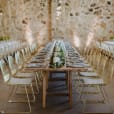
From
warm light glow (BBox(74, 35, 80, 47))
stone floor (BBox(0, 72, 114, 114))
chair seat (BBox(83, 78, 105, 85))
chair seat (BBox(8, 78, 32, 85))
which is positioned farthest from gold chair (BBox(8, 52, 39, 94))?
warm light glow (BBox(74, 35, 80, 47))

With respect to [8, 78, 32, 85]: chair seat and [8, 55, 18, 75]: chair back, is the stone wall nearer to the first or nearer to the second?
[8, 55, 18, 75]: chair back

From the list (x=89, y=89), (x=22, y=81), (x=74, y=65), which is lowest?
(x=89, y=89)

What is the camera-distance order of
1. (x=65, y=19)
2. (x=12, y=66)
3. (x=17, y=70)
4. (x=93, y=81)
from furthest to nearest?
(x=65, y=19), (x=17, y=70), (x=12, y=66), (x=93, y=81)

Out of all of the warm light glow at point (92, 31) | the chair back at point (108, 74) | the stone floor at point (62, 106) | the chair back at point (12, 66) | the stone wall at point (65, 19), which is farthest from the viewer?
the warm light glow at point (92, 31)

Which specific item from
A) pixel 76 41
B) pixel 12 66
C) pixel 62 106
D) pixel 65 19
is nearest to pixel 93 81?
pixel 62 106

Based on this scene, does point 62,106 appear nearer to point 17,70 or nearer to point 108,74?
point 108,74

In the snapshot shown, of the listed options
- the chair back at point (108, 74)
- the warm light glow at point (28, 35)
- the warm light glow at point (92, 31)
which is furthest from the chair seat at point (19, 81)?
the warm light glow at point (92, 31)

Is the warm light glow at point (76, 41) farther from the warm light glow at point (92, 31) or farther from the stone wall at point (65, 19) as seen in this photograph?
the warm light glow at point (92, 31)

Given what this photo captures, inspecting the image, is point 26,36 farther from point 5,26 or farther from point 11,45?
point 11,45

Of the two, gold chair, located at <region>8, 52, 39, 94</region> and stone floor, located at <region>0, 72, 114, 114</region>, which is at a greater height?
gold chair, located at <region>8, 52, 39, 94</region>

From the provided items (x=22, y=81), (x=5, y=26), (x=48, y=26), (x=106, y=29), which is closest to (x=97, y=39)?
(x=106, y=29)

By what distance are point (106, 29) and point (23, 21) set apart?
11.4 ft

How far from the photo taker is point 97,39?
10820mm

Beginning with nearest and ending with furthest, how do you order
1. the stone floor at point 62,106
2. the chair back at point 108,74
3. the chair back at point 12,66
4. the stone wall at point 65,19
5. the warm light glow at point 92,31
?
the stone floor at point 62,106, the chair back at point 108,74, the chair back at point 12,66, the stone wall at point 65,19, the warm light glow at point 92,31
